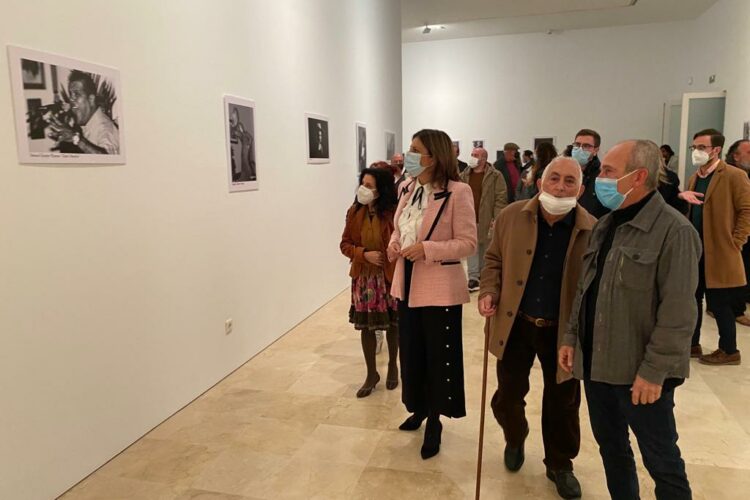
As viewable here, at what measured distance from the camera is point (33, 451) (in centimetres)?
288

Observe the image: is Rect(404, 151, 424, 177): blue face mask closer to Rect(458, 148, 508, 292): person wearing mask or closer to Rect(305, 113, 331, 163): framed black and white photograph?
Rect(305, 113, 331, 163): framed black and white photograph

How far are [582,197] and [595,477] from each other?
7.47 ft

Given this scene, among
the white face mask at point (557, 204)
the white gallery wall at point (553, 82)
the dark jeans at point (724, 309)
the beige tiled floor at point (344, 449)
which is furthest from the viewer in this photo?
the white gallery wall at point (553, 82)

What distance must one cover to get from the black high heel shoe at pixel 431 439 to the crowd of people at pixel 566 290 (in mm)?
11

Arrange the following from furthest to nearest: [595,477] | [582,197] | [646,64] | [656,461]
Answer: [646,64] < [582,197] < [595,477] < [656,461]

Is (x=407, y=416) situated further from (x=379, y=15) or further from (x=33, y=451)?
(x=379, y=15)

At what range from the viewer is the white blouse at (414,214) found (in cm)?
328

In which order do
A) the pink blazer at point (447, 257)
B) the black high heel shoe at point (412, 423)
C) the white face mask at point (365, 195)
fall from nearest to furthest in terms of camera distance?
the pink blazer at point (447, 257), the black high heel shoe at point (412, 423), the white face mask at point (365, 195)

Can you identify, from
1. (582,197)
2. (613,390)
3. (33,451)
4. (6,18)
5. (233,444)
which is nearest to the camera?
(613,390)

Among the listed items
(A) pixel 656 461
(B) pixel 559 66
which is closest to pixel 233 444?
(A) pixel 656 461

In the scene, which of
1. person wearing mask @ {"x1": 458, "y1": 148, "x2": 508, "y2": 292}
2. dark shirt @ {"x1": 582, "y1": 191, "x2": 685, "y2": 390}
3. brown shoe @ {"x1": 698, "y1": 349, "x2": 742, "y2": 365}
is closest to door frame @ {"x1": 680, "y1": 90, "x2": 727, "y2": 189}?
person wearing mask @ {"x1": 458, "y1": 148, "x2": 508, "y2": 292}

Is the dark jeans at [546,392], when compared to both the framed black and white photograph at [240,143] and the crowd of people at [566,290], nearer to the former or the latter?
the crowd of people at [566,290]

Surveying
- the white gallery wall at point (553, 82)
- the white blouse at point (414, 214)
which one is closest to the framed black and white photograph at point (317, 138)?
the white blouse at point (414, 214)

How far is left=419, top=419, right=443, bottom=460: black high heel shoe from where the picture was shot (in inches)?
132
